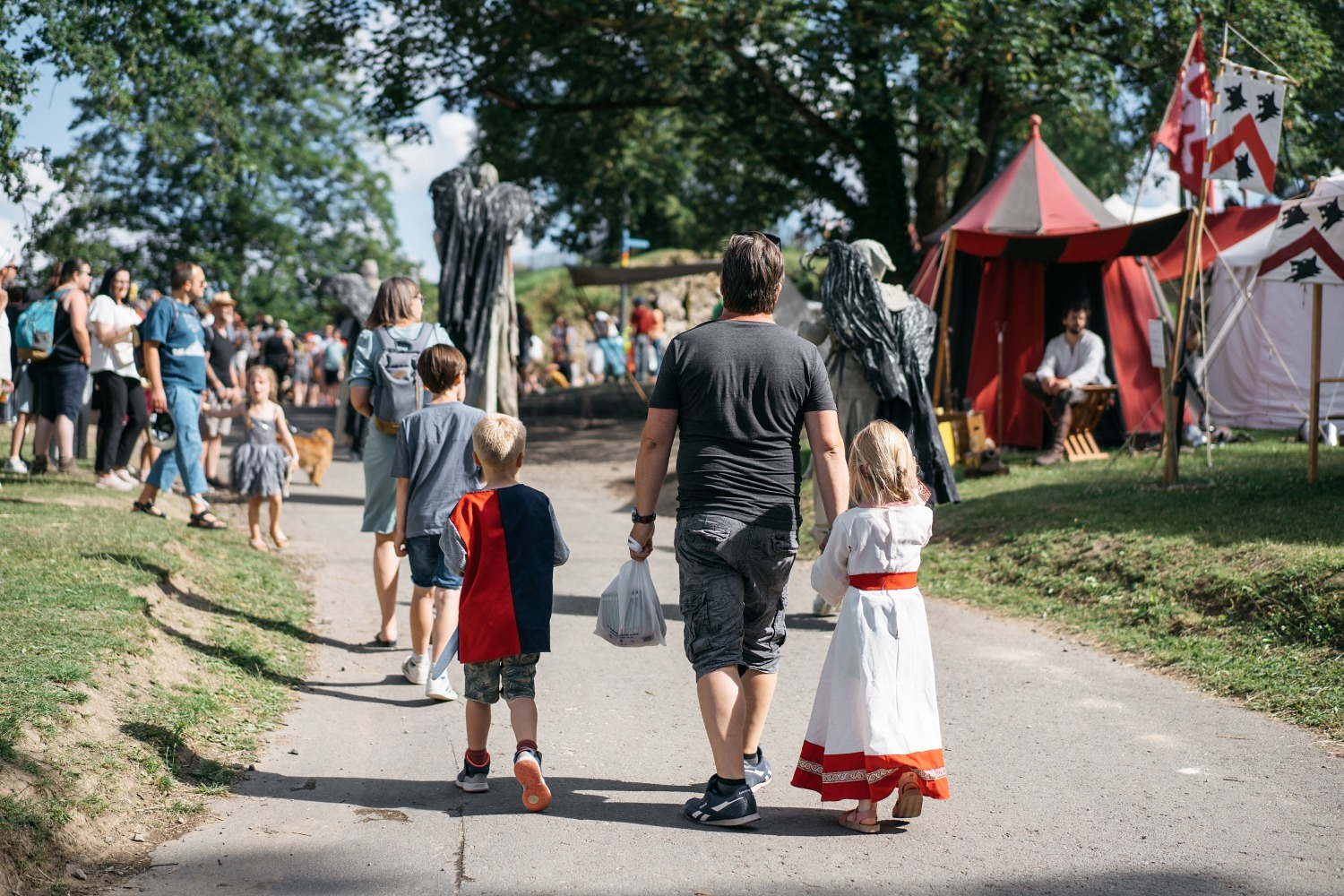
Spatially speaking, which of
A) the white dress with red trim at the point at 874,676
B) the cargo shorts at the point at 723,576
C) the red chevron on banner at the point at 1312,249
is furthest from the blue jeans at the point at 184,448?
the red chevron on banner at the point at 1312,249

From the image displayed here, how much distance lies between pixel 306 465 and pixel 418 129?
853 cm

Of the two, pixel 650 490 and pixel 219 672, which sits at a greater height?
pixel 650 490

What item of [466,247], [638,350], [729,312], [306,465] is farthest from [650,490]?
[638,350]

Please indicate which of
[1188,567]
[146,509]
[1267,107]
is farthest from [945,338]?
[146,509]

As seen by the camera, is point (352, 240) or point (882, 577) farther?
point (352, 240)

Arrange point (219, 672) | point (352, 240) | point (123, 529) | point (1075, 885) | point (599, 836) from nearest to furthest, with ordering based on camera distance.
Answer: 1. point (1075, 885)
2. point (599, 836)
3. point (219, 672)
4. point (123, 529)
5. point (352, 240)

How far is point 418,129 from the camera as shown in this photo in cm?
1992

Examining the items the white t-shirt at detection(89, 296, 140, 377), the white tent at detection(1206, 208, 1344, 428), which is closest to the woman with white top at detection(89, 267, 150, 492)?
the white t-shirt at detection(89, 296, 140, 377)

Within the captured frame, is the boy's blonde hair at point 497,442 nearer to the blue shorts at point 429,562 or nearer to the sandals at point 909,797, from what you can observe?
Answer: the blue shorts at point 429,562

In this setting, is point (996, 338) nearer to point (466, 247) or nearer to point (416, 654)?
point (466, 247)

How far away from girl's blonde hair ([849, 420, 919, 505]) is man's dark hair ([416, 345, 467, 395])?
2230 millimetres

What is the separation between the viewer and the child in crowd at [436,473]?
5891mm

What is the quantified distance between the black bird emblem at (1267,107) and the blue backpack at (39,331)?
31.4 feet

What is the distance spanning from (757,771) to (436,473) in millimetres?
2168
